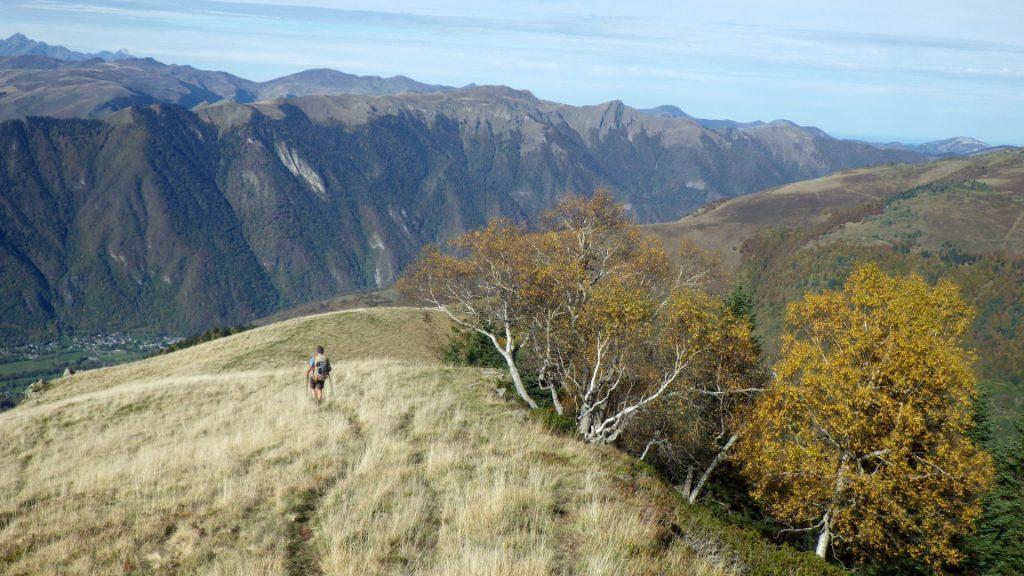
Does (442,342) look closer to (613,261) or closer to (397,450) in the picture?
(613,261)

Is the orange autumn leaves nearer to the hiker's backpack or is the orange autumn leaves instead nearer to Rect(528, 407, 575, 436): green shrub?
Rect(528, 407, 575, 436): green shrub

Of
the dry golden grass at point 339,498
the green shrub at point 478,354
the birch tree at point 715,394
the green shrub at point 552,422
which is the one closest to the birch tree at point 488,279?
the birch tree at point 715,394

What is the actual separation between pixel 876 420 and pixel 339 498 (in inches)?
823

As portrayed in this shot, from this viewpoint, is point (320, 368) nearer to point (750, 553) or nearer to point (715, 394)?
point (750, 553)

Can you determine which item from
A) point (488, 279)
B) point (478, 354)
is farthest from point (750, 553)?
point (478, 354)

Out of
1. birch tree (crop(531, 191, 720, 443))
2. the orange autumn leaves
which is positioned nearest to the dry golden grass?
birch tree (crop(531, 191, 720, 443))

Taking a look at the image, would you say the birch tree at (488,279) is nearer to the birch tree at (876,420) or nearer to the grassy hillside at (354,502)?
the grassy hillside at (354,502)

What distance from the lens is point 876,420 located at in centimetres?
2180

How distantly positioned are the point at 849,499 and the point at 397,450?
2052 centimetres

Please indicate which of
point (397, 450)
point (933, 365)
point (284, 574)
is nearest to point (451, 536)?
point (284, 574)

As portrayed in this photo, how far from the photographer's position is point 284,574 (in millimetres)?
7828

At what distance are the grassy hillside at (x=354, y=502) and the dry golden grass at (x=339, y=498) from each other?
0.04 meters

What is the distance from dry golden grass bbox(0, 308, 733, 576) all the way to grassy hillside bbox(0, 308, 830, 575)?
0.13 feet

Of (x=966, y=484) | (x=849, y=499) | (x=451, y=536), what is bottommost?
(x=849, y=499)
